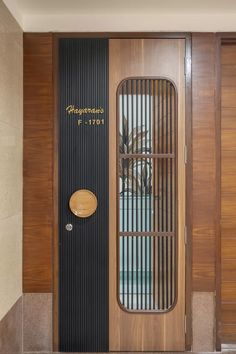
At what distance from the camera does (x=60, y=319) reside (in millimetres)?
3055

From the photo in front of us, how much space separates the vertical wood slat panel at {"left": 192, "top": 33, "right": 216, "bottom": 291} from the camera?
3.05 metres

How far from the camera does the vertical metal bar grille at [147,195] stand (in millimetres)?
3076

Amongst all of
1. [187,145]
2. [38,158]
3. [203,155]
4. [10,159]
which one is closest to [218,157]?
[203,155]

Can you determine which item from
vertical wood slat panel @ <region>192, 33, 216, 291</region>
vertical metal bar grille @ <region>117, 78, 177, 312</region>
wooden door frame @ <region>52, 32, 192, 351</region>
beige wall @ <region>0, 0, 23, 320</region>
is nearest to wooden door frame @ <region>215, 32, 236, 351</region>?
vertical wood slat panel @ <region>192, 33, 216, 291</region>

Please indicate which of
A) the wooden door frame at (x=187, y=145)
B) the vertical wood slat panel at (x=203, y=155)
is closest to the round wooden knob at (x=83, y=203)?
the wooden door frame at (x=187, y=145)

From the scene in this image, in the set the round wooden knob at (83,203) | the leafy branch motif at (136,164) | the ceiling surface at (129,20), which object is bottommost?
the round wooden knob at (83,203)

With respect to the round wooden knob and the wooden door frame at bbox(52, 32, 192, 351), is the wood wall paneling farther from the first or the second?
the round wooden knob

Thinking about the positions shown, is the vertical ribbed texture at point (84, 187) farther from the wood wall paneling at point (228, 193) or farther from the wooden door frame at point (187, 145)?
the wood wall paneling at point (228, 193)

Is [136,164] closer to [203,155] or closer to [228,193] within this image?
[203,155]

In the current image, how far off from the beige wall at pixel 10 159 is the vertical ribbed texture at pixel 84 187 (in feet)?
1.02

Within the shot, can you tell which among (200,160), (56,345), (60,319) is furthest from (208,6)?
(56,345)

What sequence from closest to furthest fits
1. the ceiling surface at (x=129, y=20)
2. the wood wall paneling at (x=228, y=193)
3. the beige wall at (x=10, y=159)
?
the beige wall at (x=10, y=159)
the ceiling surface at (x=129, y=20)
the wood wall paneling at (x=228, y=193)

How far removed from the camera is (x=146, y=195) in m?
3.08

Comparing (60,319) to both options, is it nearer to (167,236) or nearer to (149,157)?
(167,236)
